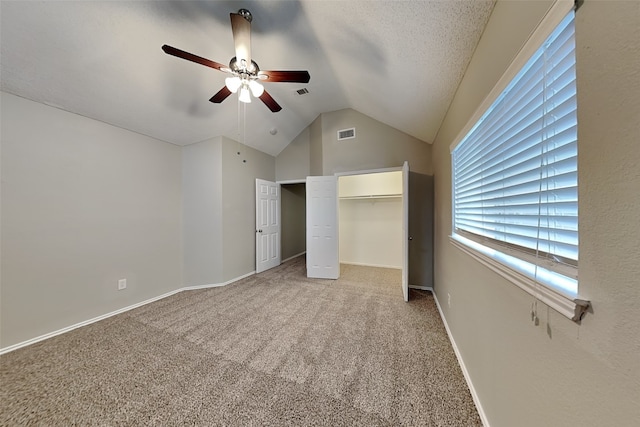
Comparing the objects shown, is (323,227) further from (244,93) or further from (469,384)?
(469,384)

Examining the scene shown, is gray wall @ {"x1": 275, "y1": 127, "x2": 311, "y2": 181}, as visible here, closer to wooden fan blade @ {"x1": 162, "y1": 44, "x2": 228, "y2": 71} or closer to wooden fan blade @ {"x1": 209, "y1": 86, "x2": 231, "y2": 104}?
wooden fan blade @ {"x1": 209, "y1": 86, "x2": 231, "y2": 104}

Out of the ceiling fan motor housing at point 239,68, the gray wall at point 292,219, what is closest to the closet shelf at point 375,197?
the gray wall at point 292,219

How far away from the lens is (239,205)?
146 inches

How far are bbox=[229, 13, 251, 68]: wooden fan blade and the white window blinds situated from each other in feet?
6.22

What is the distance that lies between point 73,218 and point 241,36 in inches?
106

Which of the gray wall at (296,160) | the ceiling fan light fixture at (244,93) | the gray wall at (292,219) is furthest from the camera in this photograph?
the gray wall at (292,219)

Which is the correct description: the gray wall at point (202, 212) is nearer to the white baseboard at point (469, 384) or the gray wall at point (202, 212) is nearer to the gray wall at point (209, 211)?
the gray wall at point (209, 211)

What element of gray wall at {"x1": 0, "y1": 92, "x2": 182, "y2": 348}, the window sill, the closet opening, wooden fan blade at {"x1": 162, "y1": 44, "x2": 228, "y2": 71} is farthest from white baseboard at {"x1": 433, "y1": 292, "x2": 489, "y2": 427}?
gray wall at {"x1": 0, "y1": 92, "x2": 182, "y2": 348}

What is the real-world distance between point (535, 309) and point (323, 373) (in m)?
1.46

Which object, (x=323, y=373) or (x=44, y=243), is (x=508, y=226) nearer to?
(x=323, y=373)

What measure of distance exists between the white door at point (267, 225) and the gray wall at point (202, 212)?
84 centimetres

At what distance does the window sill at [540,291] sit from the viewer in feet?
1.90

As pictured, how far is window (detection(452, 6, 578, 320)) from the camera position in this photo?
647 millimetres

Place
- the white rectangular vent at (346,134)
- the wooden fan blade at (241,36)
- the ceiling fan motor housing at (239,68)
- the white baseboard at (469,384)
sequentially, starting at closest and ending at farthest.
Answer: the white baseboard at (469,384), the wooden fan blade at (241,36), the ceiling fan motor housing at (239,68), the white rectangular vent at (346,134)
